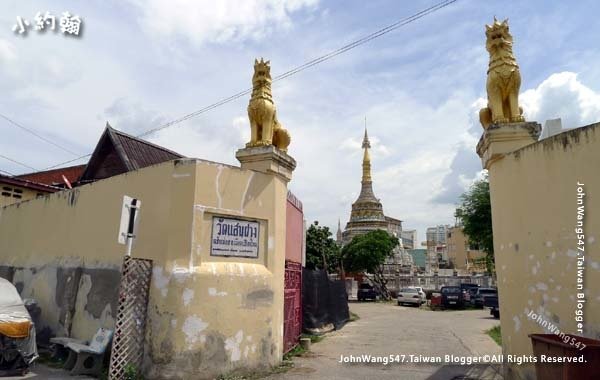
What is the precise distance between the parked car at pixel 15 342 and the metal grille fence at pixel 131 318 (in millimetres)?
2048

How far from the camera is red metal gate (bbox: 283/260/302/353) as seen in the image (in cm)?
1009

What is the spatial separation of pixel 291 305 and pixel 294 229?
2671 millimetres

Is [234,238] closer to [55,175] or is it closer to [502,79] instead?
[502,79]

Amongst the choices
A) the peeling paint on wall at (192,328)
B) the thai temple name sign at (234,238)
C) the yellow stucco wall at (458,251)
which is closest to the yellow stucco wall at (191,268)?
the peeling paint on wall at (192,328)

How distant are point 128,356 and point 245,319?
2.02 meters

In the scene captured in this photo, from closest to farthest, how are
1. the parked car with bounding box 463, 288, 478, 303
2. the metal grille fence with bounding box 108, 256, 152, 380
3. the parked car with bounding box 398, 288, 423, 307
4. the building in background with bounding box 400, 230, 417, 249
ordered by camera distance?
the metal grille fence with bounding box 108, 256, 152, 380
the parked car with bounding box 463, 288, 478, 303
the parked car with bounding box 398, 288, 423, 307
the building in background with bounding box 400, 230, 417, 249

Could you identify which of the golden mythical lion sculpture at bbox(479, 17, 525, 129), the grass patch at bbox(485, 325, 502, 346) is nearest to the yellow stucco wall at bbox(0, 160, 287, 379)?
the golden mythical lion sculpture at bbox(479, 17, 525, 129)

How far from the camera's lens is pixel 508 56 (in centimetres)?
795

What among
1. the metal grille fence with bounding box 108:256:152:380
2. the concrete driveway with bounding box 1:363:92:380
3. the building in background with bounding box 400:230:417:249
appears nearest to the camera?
the metal grille fence with bounding box 108:256:152:380

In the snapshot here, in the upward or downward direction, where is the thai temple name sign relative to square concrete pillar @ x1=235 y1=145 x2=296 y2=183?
downward

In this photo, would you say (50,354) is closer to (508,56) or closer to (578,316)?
(578,316)

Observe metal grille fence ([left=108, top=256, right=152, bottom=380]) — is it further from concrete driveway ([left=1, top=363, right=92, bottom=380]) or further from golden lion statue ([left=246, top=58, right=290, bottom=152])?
golden lion statue ([left=246, top=58, right=290, bottom=152])

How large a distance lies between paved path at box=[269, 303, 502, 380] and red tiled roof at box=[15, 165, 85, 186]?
18688mm

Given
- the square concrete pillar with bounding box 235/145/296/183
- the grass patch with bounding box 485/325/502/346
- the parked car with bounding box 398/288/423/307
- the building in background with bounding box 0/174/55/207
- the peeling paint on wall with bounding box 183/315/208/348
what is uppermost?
the building in background with bounding box 0/174/55/207
